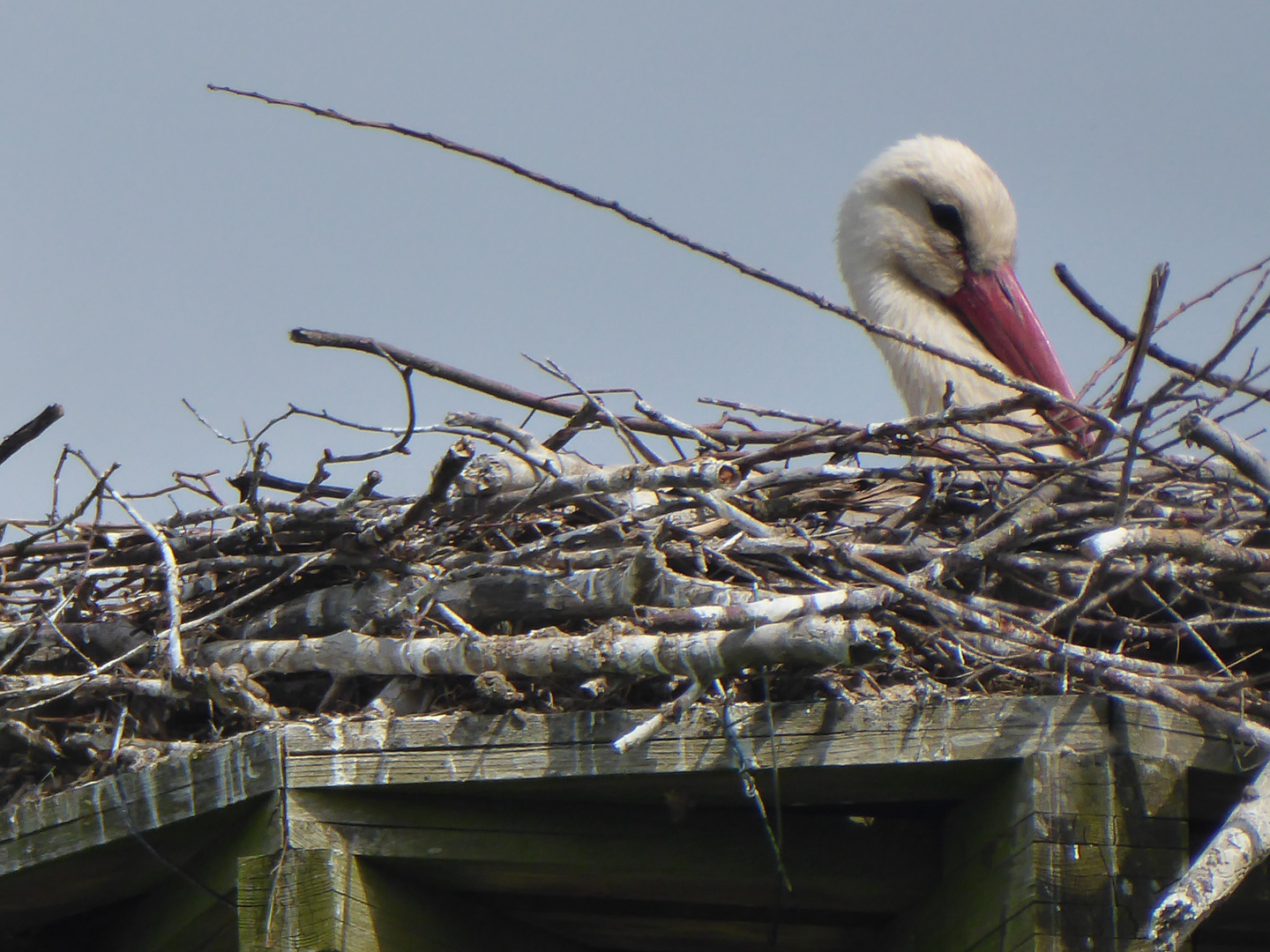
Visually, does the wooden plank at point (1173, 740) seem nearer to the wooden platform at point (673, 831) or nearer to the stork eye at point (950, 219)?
the wooden platform at point (673, 831)

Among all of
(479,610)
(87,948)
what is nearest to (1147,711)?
(479,610)

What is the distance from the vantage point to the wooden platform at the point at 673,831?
5.45ft

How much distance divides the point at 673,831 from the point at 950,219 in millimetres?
3224

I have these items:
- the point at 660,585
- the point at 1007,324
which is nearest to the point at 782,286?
the point at 660,585

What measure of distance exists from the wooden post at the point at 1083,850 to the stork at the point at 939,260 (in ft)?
8.88

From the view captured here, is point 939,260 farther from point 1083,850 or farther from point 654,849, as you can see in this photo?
point 1083,850

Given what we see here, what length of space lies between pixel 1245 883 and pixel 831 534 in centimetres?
76

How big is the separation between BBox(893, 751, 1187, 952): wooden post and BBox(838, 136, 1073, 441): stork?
2.71 metres

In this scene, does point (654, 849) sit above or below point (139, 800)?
below

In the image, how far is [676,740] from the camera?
5.85 ft

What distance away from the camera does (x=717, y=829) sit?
6.55 feet

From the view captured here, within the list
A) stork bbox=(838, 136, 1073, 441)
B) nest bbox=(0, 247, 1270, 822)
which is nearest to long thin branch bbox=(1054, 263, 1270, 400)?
nest bbox=(0, 247, 1270, 822)

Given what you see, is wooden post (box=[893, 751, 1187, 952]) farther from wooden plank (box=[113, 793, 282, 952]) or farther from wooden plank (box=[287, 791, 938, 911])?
wooden plank (box=[113, 793, 282, 952])

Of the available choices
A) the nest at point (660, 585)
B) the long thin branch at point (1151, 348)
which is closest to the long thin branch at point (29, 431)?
the nest at point (660, 585)
